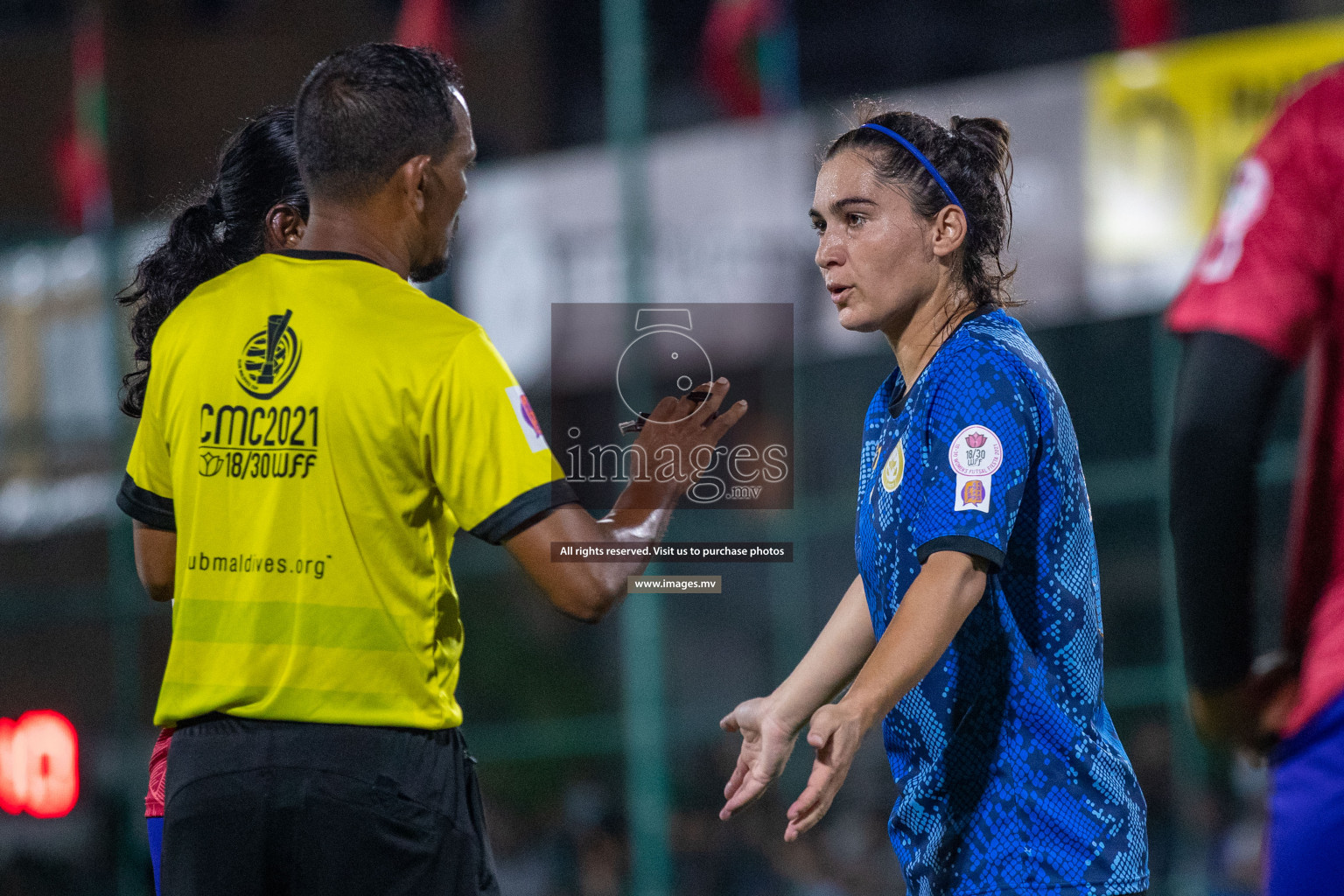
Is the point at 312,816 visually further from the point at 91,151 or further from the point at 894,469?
the point at 91,151

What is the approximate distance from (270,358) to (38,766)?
24.1 ft

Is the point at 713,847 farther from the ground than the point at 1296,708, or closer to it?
closer to it

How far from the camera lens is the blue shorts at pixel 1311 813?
1472 millimetres

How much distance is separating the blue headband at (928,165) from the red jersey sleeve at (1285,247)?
942mm

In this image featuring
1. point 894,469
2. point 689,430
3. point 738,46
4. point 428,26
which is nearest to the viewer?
point 894,469

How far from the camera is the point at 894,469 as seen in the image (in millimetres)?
2322

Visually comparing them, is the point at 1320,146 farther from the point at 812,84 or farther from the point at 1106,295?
the point at 812,84

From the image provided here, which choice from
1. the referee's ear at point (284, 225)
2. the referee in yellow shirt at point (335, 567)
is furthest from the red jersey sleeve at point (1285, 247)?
the referee's ear at point (284, 225)

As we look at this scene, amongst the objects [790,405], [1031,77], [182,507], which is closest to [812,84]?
[1031,77]

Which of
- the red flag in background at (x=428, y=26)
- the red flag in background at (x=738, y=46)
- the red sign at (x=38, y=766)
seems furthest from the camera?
the red flag in background at (x=738, y=46)

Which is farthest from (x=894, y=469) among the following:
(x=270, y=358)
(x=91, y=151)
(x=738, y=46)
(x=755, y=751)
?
(x=91, y=151)

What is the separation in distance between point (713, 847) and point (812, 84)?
1688 centimetres

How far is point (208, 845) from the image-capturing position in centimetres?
216

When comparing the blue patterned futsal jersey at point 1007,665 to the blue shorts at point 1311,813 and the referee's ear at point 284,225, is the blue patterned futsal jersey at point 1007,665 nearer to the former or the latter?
the blue shorts at point 1311,813
